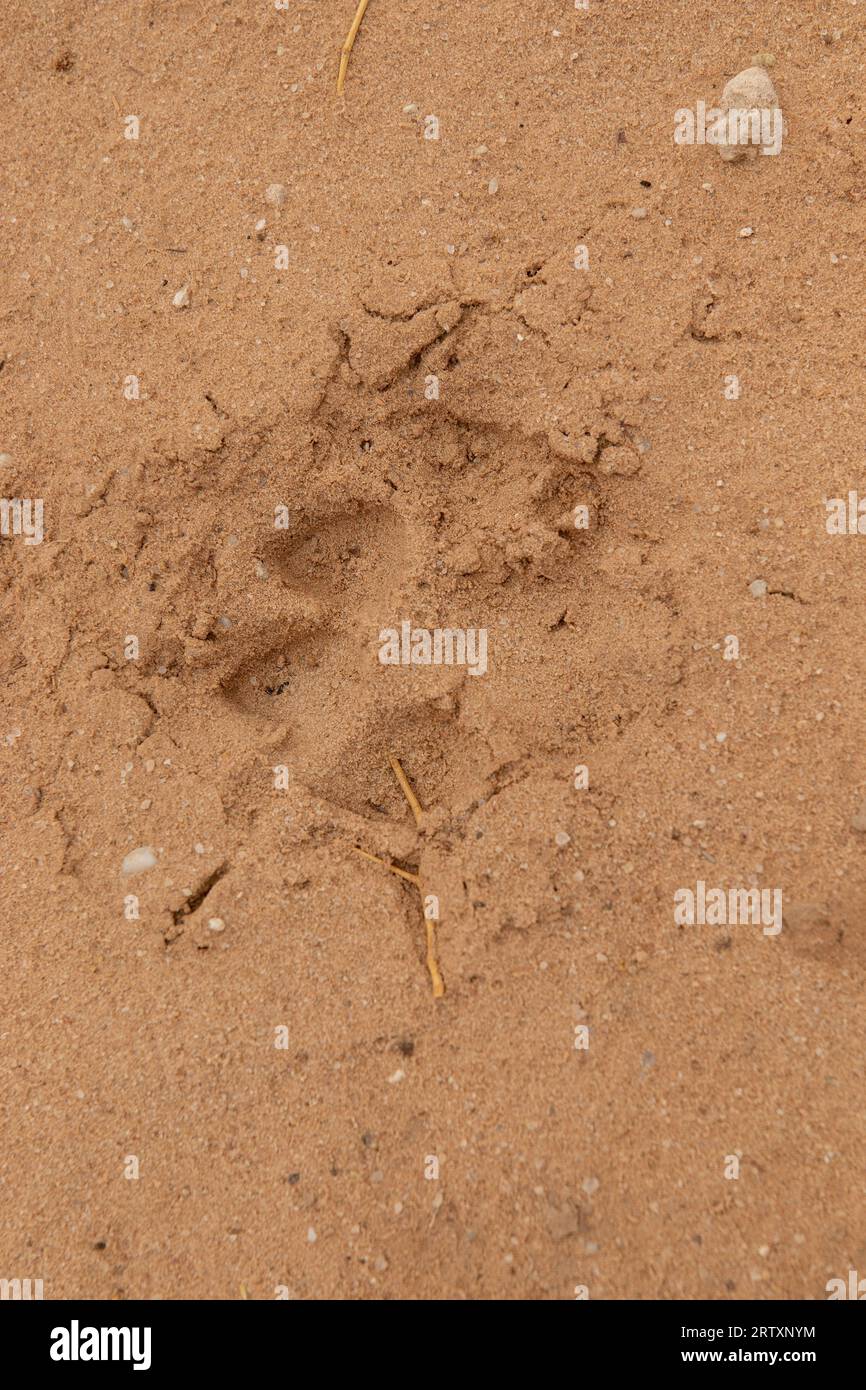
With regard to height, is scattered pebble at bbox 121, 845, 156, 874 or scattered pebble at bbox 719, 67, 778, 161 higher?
scattered pebble at bbox 719, 67, 778, 161

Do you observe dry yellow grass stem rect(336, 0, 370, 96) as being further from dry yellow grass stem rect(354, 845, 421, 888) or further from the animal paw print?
dry yellow grass stem rect(354, 845, 421, 888)

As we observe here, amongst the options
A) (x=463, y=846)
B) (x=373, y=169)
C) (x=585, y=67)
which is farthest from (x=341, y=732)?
(x=585, y=67)

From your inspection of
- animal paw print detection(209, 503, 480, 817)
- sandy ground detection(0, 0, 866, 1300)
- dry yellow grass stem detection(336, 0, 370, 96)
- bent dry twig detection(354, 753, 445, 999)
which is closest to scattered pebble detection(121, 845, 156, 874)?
sandy ground detection(0, 0, 866, 1300)

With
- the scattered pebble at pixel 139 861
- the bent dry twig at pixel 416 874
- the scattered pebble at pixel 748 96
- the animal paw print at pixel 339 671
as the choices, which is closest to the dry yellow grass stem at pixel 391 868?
the bent dry twig at pixel 416 874

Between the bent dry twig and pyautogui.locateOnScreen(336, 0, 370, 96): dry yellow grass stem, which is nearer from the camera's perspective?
the bent dry twig

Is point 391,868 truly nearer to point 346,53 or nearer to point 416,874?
point 416,874

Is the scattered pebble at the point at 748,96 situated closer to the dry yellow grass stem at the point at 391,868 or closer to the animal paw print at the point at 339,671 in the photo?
the animal paw print at the point at 339,671

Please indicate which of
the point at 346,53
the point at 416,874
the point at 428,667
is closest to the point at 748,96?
the point at 346,53
